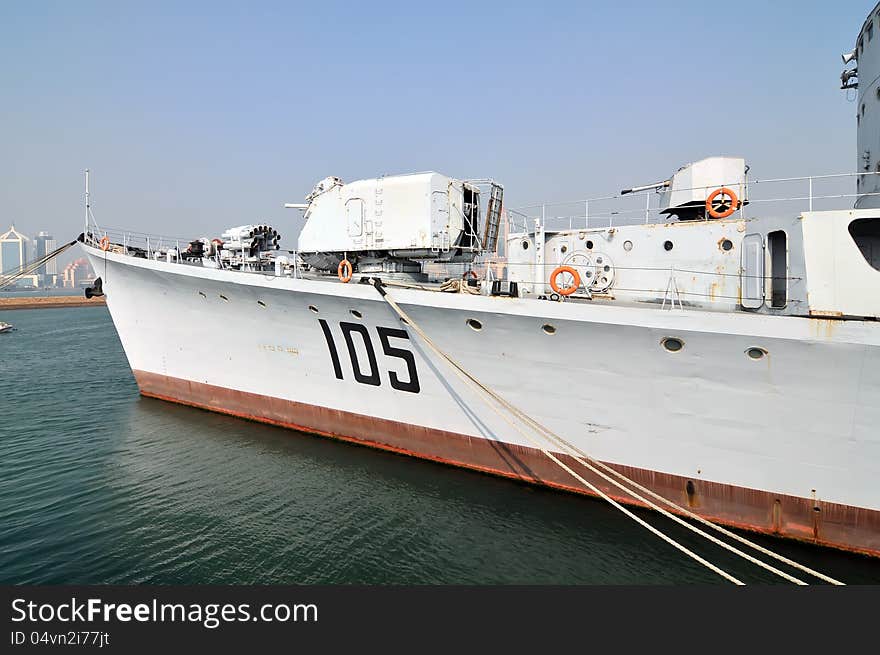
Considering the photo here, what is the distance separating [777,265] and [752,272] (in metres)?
0.34

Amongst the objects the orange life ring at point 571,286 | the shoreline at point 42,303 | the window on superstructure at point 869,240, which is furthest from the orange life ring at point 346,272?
the shoreline at point 42,303

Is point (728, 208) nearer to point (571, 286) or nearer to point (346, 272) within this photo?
point (571, 286)

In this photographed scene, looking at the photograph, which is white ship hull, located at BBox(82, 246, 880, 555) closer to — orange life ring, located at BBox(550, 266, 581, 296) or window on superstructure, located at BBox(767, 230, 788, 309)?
orange life ring, located at BBox(550, 266, 581, 296)

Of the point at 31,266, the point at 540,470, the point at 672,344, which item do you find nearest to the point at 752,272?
the point at 672,344

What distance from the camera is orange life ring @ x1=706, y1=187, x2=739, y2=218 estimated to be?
8.45 m

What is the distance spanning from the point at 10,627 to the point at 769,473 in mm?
9523

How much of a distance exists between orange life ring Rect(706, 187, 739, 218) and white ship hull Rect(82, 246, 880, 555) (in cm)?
285

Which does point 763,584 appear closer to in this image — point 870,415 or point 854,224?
point 870,415

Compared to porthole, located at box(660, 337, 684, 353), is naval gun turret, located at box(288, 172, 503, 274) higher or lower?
higher

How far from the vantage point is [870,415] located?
6.16 metres

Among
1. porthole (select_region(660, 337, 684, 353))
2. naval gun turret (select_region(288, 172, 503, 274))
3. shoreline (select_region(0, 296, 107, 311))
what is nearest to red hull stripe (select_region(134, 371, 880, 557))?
porthole (select_region(660, 337, 684, 353))

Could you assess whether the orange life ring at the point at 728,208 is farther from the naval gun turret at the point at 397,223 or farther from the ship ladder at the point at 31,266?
the ship ladder at the point at 31,266

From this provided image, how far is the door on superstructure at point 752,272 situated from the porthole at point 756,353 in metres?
1.18

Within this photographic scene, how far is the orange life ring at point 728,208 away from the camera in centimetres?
845
